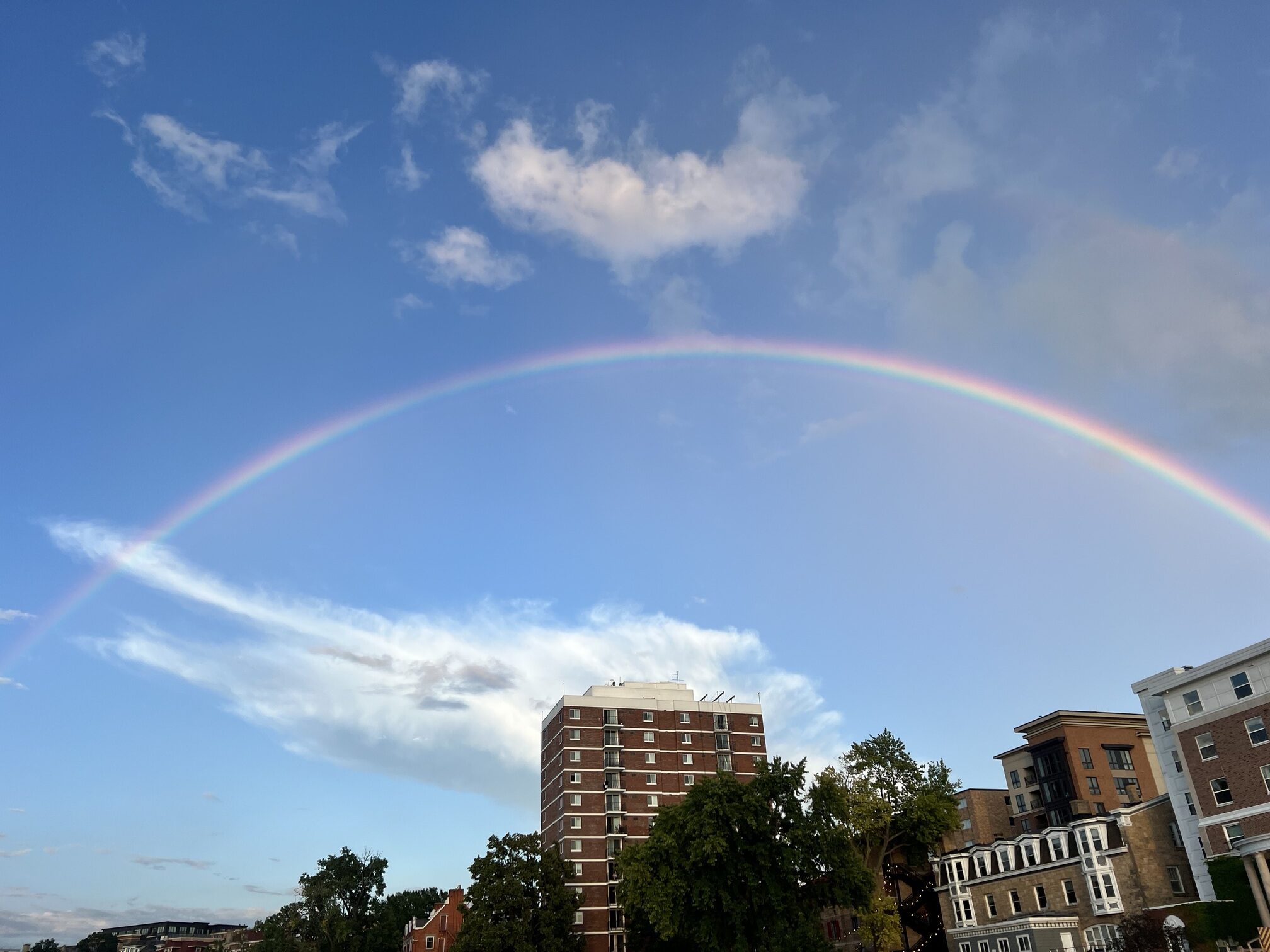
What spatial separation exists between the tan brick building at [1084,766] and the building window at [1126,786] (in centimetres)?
7

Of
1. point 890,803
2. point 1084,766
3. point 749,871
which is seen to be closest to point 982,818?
point 1084,766

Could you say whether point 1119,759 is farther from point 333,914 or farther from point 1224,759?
point 333,914

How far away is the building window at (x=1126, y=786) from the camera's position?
96.6 metres

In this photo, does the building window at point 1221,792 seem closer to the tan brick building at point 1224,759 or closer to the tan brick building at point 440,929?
the tan brick building at point 1224,759

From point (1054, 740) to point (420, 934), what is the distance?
82815 millimetres

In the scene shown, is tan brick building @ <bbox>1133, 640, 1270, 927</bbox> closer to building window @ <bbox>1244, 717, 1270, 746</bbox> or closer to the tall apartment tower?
building window @ <bbox>1244, 717, 1270, 746</bbox>

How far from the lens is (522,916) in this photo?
7912 cm

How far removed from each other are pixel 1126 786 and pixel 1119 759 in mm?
2732

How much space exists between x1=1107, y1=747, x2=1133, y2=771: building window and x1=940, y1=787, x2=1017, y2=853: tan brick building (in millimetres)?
13206

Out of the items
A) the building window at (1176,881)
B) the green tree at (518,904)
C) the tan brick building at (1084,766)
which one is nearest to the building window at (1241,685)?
the building window at (1176,881)

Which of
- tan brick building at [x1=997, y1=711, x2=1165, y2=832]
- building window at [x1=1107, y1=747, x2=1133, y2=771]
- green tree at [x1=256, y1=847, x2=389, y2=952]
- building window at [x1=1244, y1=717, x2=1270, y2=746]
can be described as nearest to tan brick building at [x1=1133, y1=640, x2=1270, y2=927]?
building window at [x1=1244, y1=717, x2=1270, y2=746]

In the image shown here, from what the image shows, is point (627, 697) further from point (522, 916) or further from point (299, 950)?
point (299, 950)

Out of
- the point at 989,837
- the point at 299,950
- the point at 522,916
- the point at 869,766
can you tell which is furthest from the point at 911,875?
the point at 299,950

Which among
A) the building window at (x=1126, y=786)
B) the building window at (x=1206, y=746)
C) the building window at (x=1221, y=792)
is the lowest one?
the building window at (x=1221, y=792)
